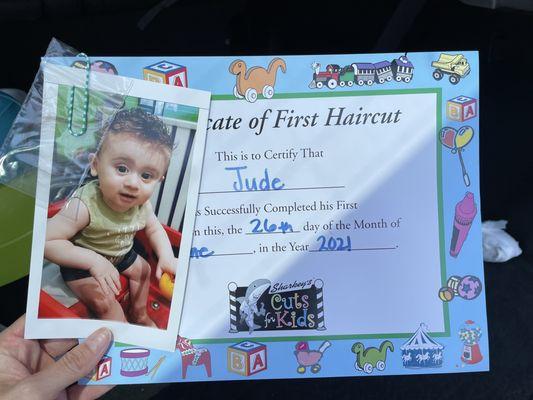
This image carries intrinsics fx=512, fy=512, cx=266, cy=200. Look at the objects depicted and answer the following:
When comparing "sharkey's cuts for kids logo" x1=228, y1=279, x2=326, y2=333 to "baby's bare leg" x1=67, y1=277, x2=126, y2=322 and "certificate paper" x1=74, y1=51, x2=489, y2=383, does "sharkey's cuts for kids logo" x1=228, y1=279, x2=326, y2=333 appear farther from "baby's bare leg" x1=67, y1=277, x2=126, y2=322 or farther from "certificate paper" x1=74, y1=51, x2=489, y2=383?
"baby's bare leg" x1=67, y1=277, x2=126, y2=322

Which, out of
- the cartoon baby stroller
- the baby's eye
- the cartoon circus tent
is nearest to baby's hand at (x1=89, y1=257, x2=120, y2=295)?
the baby's eye

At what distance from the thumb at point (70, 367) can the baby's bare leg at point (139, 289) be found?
5 cm

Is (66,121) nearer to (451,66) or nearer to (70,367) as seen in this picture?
(70,367)

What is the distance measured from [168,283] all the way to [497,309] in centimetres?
70

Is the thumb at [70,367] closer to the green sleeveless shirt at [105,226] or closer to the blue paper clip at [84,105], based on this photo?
the green sleeveless shirt at [105,226]

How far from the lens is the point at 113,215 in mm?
625

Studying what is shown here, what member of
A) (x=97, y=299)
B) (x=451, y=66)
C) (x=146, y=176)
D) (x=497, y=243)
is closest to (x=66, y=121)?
(x=146, y=176)

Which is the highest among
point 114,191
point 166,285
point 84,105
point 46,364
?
point 84,105

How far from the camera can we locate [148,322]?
644 mm

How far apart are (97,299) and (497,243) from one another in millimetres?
753

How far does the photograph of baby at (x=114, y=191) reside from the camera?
621mm

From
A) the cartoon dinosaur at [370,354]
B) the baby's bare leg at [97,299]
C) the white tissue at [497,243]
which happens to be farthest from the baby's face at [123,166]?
the white tissue at [497,243]

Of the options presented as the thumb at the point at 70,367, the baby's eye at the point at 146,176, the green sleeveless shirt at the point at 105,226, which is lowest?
the thumb at the point at 70,367

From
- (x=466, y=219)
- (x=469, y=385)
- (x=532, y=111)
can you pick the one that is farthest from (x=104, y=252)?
(x=532, y=111)
